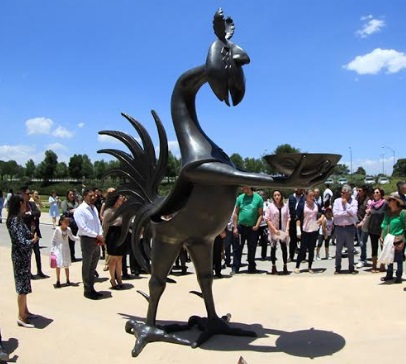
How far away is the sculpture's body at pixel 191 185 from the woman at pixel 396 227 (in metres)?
3.49

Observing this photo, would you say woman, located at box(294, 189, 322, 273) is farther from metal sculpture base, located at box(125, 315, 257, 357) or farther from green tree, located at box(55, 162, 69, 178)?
green tree, located at box(55, 162, 69, 178)

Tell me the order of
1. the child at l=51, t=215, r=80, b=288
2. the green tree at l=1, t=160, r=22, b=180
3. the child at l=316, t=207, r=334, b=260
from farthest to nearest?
the green tree at l=1, t=160, r=22, b=180 → the child at l=316, t=207, r=334, b=260 → the child at l=51, t=215, r=80, b=288

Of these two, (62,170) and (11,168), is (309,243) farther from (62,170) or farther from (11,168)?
(11,168)

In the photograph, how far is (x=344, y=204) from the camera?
817 centimetres

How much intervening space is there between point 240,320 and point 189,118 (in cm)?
255

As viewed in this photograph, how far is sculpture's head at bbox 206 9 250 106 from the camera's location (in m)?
3.93

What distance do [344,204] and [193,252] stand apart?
4689 millimetres

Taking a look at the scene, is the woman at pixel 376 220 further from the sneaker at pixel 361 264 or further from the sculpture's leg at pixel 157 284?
the sculpture's leg at pixel 157 284

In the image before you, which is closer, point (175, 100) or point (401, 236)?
point (175, 100)

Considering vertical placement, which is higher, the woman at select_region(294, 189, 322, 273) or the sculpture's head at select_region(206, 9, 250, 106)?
the sculpture's head at select_region(206, 9, 250, 106)

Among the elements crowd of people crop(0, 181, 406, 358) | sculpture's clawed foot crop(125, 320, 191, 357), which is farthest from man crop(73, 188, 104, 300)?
sculpture's clawed foot crop(125, 320, 191, 357)

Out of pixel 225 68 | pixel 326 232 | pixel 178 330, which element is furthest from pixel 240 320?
pixel 326 232

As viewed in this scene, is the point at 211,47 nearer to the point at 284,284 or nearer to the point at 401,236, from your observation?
the point at 284,284

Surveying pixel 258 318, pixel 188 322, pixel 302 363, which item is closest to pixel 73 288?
pixel 188 322
